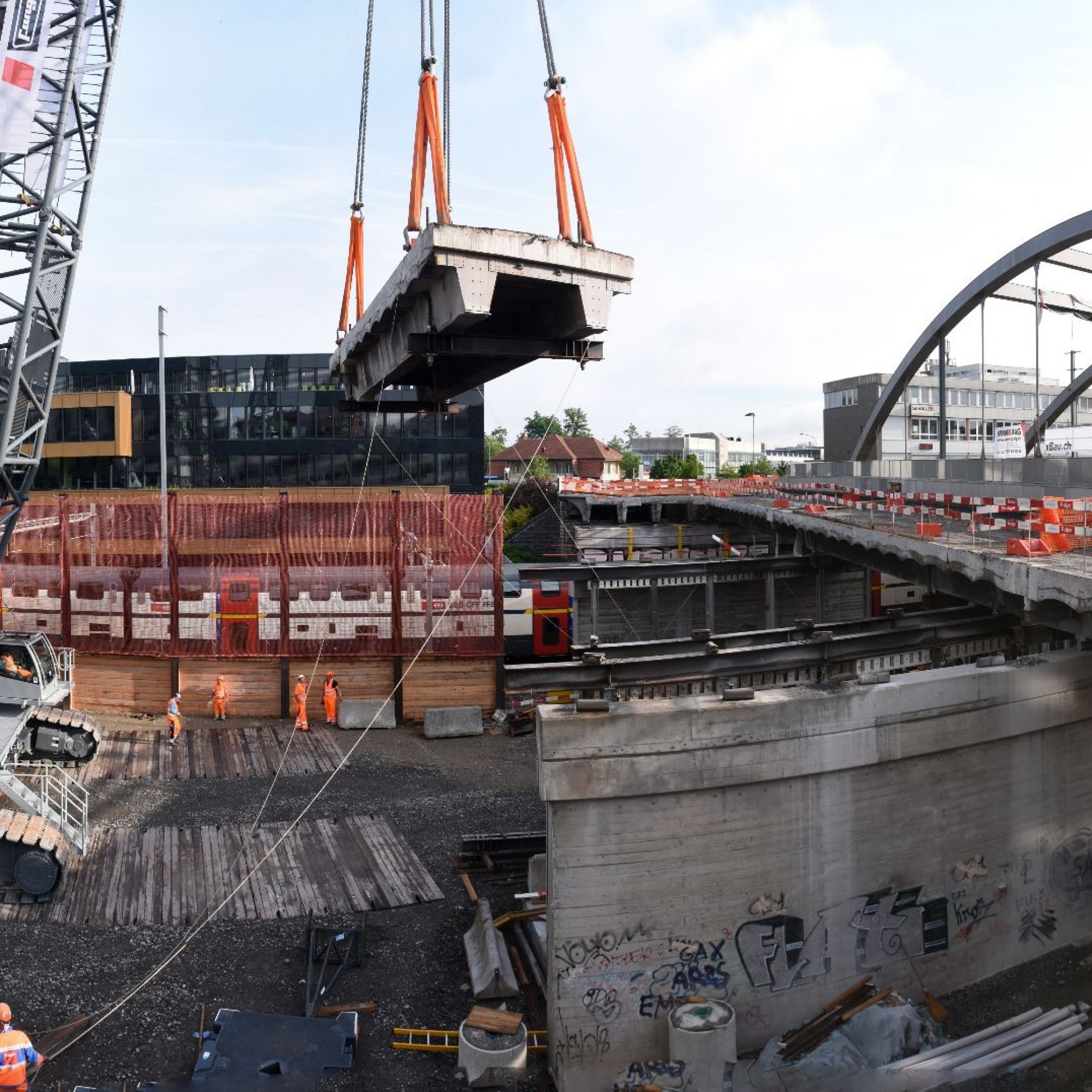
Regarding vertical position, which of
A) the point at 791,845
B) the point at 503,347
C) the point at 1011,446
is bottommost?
the point at 791,845

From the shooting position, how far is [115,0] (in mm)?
21047

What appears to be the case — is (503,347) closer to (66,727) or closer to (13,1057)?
(13,1057)

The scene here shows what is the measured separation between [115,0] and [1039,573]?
22027 mm

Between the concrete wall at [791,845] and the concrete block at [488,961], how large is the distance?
0.92 meters

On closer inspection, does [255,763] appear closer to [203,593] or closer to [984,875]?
[203,593]

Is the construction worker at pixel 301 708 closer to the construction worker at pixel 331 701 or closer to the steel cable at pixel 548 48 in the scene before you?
the construction worker at pixel 331 701

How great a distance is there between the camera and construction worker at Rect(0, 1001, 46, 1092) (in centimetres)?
926

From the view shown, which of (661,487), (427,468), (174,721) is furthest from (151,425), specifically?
(174,721)

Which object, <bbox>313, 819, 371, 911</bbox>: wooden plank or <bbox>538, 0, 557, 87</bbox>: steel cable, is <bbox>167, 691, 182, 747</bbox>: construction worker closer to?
<bbox>313, 819, 371, 911</bbox>: wooden plank

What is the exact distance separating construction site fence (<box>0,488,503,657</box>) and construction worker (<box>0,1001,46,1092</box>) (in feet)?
51.6

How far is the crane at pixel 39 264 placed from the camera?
18.6 metres

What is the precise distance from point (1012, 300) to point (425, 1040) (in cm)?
3856

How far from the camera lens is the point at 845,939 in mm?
13047

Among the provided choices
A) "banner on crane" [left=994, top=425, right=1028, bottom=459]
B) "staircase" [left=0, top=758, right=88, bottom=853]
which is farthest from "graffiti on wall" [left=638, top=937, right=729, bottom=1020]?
"banner on crane" [left=994, top=425, right=1028, bottom=459]
